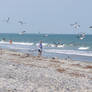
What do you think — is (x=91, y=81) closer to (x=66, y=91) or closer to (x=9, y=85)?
(x=66, y=91)

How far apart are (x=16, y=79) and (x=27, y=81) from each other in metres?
0.50

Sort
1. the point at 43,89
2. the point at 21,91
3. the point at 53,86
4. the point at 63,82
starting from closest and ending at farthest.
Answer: the point at 21,91 → the point at 43,89 → the point at 53,86 → the point at 63,82

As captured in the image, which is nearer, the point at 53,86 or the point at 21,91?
the point at 21,91

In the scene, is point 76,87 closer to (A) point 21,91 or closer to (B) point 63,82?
(B) point 63,82

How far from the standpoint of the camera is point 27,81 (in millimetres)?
14172

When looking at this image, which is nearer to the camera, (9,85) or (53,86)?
(9,85)

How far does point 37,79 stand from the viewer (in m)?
15.1

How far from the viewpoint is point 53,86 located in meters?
13.6

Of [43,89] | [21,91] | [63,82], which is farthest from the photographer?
[63,82]

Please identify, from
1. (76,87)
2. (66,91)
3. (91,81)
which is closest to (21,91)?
(66,91)

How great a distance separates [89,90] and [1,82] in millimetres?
3626

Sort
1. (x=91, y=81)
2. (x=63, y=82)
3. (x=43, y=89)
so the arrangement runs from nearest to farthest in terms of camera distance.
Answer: (x=43, y=89)
(x=63, y=82)
(x=91, y=81)

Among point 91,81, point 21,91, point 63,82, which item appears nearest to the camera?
point 21,91

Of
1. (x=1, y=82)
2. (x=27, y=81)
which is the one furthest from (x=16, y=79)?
(x=1, y=82)
